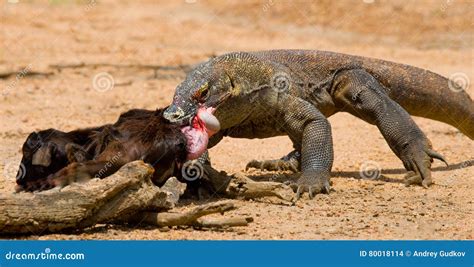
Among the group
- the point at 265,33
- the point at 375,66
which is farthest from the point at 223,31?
the point at 375,66

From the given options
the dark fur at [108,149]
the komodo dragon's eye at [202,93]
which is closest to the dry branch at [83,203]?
the dark fur at [108,149]

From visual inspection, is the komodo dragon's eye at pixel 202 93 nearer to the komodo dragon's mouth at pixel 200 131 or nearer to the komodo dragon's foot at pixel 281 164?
the komodo dragon's mouth at pixel 200 131

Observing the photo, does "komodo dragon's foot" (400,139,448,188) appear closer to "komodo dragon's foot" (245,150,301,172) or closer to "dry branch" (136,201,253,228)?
"komodo dragon's foot" (245,150,301,172)

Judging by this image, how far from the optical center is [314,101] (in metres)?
9.97

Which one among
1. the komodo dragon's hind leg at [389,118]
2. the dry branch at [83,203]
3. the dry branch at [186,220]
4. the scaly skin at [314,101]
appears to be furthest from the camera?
the komodo dragon's hind leg at [389,118]

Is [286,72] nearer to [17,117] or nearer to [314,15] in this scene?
[17,117]

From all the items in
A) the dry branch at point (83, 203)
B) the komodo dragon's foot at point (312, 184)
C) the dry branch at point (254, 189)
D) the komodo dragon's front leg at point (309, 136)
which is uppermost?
the komodo dragon's front leg at point (309, 136)

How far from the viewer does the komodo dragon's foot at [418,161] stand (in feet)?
31.3

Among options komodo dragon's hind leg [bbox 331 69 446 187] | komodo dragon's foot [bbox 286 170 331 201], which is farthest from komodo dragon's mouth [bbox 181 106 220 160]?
komodo dragon's hind leg [bbox 331 69 446 187]

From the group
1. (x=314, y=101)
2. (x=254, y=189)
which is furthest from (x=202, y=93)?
(x=314, y=101)

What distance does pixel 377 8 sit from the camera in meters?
22.6

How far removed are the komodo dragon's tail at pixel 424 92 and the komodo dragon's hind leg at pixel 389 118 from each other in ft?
1.12

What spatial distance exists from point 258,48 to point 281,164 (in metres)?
9.72

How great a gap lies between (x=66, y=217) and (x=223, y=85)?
2.32 m
